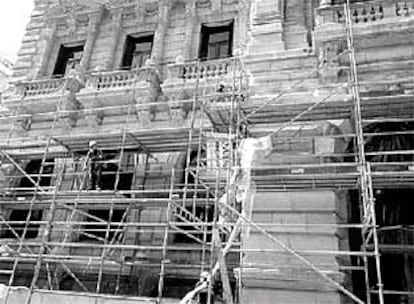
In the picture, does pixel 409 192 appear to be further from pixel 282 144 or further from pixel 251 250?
pixel 251 250

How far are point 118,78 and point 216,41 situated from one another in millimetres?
3929

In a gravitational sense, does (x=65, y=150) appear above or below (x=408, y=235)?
above

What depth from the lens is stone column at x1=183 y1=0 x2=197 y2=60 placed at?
16.0 m

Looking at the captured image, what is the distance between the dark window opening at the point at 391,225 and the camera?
9297 millimetres

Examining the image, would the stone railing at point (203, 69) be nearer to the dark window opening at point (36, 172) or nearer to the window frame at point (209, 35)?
the window frame at point (209, 35)

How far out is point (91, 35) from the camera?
17828 millimetres

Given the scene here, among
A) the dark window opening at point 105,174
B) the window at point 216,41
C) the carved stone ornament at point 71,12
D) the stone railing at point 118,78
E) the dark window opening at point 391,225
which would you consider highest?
the carved stone ornament at point 71,12

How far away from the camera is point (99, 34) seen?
18.0 m

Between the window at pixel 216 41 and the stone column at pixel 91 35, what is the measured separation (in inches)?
177

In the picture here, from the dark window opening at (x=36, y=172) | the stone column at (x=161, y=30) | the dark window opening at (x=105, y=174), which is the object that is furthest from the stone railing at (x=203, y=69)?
the dark window opening at (x=36, y=172)

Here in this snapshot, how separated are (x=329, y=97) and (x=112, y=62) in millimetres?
10313

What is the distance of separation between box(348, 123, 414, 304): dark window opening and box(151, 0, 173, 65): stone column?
28.3 ft

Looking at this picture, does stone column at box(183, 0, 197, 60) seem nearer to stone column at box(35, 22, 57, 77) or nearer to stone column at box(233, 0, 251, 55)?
stone column at box(233, 0, 251, 55)

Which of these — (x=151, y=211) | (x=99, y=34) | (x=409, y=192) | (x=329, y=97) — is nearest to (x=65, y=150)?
(x=151, y=211)
